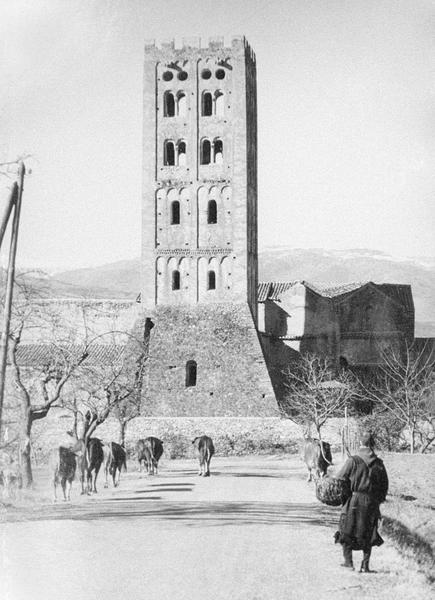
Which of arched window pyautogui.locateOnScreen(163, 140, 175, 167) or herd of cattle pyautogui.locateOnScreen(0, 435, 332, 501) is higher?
arched window pyautogui.locateOnScreen(163, 140, 175, 167)

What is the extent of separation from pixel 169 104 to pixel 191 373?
1425 cm

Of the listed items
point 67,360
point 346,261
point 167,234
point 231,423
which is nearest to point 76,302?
point 167,234

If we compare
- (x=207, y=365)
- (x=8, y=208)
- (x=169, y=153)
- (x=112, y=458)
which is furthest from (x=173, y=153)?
(x=8, y=208)

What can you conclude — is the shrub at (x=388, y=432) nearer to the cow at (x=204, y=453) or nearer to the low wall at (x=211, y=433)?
the low wall at (x=211, y=433)

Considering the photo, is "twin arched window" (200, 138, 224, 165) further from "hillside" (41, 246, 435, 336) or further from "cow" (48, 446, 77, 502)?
"hillside" (41, 246, 435, 336)

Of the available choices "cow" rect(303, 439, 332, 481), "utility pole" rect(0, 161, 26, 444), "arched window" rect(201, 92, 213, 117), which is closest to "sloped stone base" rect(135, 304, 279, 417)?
"arched window" rect(201, 92, 213, 117)

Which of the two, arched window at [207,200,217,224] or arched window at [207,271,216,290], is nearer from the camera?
arched window at [207,271,216,290]

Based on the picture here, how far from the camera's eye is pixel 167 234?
4884 cm

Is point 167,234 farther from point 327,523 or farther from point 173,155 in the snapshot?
point 327,523

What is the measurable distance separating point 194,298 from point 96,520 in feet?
108

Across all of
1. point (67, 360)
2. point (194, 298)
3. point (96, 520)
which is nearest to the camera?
point (96, 520)

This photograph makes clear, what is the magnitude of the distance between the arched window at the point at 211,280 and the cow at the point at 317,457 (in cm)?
2346

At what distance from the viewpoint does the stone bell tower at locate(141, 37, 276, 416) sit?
46344mm

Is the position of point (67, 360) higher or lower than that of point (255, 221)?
lower
